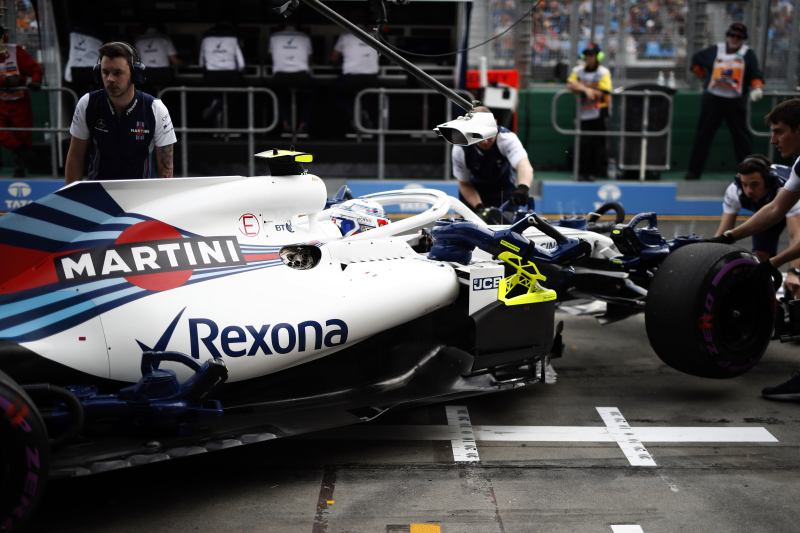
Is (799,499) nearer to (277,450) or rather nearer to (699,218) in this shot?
(277,450)

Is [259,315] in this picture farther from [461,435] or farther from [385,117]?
[385,117]

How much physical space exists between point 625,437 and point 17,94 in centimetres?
917

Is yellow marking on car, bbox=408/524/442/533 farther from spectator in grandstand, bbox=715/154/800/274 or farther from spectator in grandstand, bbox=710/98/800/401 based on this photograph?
spectator in grandstand, bbox=715/154/800/274

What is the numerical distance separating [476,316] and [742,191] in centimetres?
335

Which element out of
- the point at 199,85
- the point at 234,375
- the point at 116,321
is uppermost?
the point at 199,85

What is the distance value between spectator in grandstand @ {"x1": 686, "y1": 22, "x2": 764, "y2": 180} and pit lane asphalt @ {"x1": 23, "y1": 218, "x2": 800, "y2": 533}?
24.4 ft

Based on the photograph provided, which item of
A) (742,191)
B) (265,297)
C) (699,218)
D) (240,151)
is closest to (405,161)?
(240,151)

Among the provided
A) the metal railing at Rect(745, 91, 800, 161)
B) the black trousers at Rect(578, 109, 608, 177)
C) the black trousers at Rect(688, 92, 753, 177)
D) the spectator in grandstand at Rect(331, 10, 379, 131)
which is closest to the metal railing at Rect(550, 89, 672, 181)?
the black trousers at Rect(578, 109, 608, 177)

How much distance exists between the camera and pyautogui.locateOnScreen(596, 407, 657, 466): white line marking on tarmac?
4945 millimetres

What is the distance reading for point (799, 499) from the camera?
14.6ft

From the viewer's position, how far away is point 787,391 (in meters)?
5.91

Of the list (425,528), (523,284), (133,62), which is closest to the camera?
(425,528)

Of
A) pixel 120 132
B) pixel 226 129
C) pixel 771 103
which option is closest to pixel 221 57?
pixel 226 129

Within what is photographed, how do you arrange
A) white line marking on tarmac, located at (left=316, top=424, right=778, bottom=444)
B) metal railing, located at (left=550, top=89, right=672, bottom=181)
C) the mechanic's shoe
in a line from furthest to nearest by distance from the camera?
metal railing, located at (left=550, top=89, right=672, bottom=181) → the mechanic's shoe → white line marking on tarmac, located at (left=316, top=424, right=778, bottom=444)
